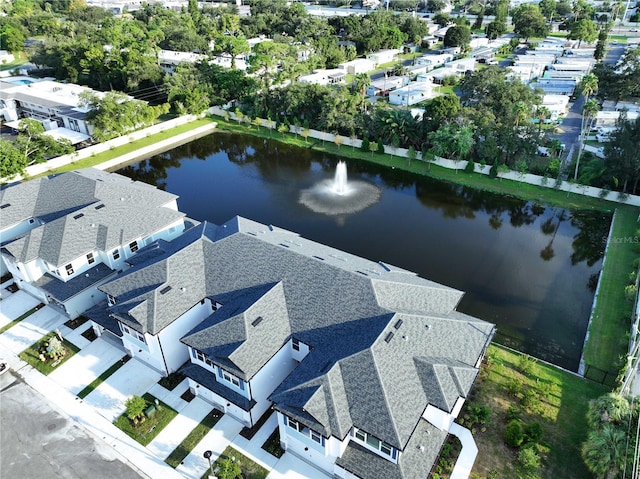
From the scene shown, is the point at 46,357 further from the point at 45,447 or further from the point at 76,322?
the point at 45,447

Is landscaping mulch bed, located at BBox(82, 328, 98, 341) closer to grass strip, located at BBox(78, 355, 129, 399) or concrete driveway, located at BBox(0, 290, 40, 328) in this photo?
grass strip, located at BBox(78, 355, 129, 399)

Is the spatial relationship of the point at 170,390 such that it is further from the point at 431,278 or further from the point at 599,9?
the point at 599,9

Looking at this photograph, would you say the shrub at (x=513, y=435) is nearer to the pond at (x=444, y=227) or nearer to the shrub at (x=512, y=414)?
the shrub at (x=512, y=414)

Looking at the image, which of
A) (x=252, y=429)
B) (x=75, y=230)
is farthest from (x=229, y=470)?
(x=75, y=230)

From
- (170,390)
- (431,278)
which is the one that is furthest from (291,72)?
(170,390)

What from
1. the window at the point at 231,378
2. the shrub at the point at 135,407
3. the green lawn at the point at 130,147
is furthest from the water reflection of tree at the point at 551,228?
the green lawn at the point at 130,147

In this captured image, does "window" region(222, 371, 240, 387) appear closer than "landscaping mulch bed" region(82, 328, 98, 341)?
Yes

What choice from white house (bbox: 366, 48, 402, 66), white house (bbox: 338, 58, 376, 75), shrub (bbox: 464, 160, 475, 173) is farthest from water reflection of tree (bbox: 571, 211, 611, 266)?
white house (bbox: 366, 48, 402, 66)
